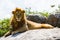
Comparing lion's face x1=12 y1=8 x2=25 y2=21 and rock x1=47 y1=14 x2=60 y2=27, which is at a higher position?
lion's face x1=12 y1=8 x2=25 y2=21

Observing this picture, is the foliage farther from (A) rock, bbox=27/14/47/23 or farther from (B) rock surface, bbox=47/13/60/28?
(B) rock surface, bbox=47/13/60/28

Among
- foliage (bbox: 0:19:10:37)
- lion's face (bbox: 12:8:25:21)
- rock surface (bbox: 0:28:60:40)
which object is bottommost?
foliage (bbox: 0:19:10:37)

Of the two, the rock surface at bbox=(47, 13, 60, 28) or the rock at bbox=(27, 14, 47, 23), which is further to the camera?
the rock at bbox=(27, 14, 47, 23)

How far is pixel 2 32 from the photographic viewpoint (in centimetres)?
1173

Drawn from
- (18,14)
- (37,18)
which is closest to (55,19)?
(37,18)

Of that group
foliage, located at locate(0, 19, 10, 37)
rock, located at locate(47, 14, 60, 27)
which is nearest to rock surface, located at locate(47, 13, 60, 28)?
rock, located at locate(47, 14, 60, 27)

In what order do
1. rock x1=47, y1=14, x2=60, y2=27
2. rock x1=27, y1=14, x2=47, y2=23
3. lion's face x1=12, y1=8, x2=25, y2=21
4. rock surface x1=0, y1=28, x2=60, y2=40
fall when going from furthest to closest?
rock x1=27, y1=14, x2=47, y2=23 → rock x1=47, y1=14, x2=60, y2=27 → lion's face x1=12, y1=8, x2=25, y2=21 → rock surface x1=0, y1=28, x2=60, y2=40

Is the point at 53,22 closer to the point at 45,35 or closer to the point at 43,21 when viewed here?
the point at 43,21

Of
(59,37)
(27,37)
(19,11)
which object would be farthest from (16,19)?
(59,37)

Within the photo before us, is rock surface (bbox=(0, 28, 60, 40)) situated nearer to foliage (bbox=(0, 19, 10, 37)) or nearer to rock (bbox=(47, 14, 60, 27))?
rock (bbox=(47, 14, 60, 27))

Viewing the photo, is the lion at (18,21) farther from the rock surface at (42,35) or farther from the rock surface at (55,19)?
the rock surface at (55,19)

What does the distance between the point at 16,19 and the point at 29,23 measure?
1047 mm

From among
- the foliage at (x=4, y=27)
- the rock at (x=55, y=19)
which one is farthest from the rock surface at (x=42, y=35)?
the foliage at (x=4, y=27)

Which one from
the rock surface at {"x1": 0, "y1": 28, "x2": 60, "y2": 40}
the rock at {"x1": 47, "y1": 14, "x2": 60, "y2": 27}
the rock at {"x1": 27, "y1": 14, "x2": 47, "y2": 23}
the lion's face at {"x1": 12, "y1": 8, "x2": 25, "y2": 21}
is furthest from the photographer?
the rock at {"x1": 27, "y1": 14, "x2": 47, "y2": 23}
